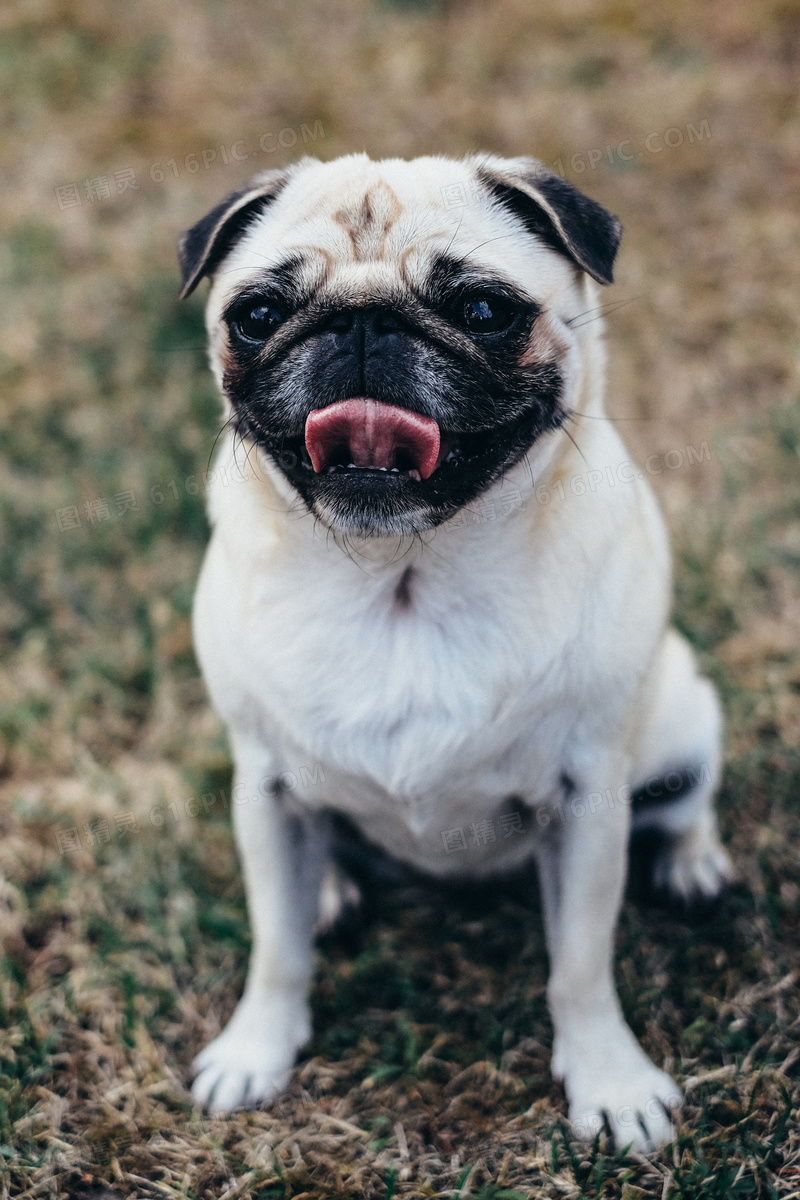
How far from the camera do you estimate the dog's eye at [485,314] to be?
71.6 inches

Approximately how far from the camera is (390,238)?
73.4 inches

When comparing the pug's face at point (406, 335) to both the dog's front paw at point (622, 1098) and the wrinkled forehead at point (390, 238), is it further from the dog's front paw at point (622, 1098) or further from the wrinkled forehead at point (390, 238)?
the dog's front paw at point (622, 1098)

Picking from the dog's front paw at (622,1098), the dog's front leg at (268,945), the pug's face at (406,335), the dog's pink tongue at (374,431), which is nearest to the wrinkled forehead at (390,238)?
the pug's face at (406,335)

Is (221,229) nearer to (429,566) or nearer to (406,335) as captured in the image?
(406,335)

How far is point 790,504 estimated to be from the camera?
3.81 meters

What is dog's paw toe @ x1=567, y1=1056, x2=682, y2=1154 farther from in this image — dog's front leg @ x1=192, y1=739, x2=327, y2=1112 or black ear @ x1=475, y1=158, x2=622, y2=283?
black ear @ x1=475, y1=158, x2=622, y2=283

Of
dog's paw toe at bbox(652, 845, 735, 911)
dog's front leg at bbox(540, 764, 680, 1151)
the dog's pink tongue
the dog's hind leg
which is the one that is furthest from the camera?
dog's paw toe at bbox(652, 845, 735, 911)

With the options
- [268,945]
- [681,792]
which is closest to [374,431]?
[268,945]

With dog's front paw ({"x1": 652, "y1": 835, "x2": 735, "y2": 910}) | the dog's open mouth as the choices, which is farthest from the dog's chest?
dog's front paw ({"x1": 652, "y1": 835, "x2": 735, "y2": 910})

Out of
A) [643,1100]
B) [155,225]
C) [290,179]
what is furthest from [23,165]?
[643,1100]

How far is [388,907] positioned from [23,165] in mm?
4453

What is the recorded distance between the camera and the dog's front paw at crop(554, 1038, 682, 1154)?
7.29 feet

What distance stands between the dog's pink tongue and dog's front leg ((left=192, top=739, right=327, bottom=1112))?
77 cm

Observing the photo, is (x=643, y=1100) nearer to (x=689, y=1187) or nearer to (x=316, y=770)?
(x=689, y=1187)
